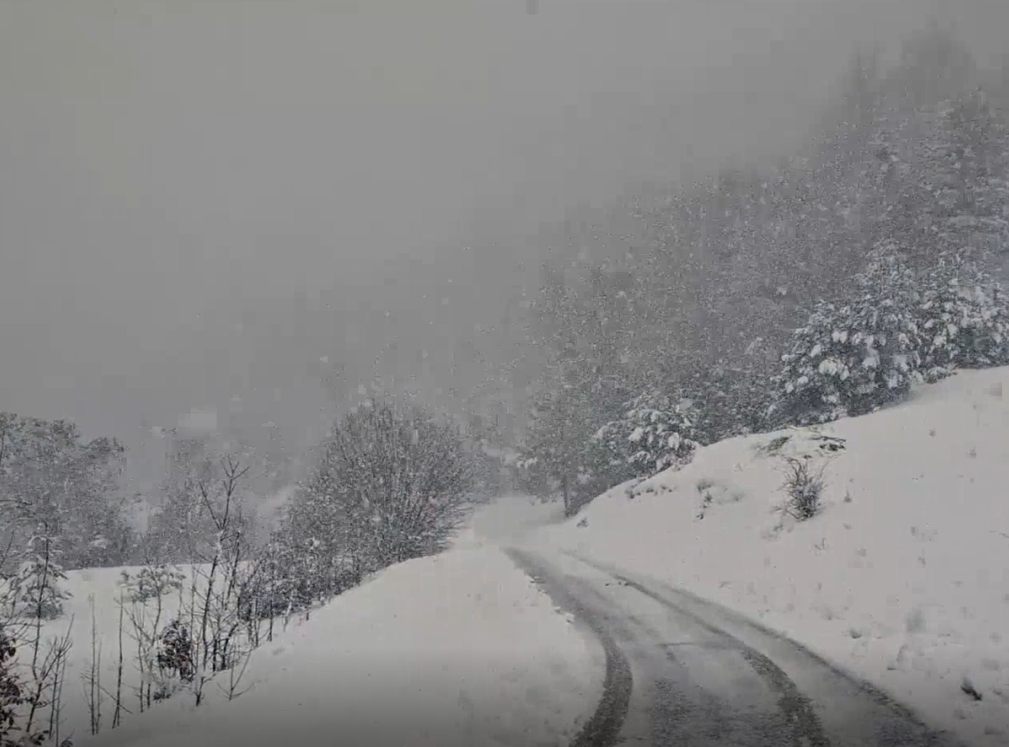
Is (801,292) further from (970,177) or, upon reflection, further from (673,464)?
(673,464)

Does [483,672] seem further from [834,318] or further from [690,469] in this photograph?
[834,318]

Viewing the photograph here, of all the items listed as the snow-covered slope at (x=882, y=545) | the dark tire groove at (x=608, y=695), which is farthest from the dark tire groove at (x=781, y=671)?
the dark tire groove at (x=608, y=695)

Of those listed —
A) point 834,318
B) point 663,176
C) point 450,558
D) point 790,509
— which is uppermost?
point 663,176

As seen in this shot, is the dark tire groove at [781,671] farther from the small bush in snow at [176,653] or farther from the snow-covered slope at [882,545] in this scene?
the small bush in snow at [176,653]

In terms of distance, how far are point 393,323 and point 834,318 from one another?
370 feet

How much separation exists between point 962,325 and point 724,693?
28201 mm

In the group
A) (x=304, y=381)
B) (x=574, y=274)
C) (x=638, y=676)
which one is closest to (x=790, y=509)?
(x=638, y=676)

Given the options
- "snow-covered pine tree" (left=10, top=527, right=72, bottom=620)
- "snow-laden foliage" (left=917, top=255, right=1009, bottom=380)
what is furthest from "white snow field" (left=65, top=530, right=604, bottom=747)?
"snow-laden foliage" (left=917, top=255, right=1009, bottom=380)

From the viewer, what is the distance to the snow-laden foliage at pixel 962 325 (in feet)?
89.2

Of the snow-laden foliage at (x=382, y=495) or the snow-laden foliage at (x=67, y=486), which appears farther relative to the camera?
the snow-laden foliage at (x=67, y=486)

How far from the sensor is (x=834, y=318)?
29.8m

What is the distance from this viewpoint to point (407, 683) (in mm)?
7922

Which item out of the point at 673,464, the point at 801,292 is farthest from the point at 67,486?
the point at 801,292

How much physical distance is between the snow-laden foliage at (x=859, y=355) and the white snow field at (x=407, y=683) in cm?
2226
